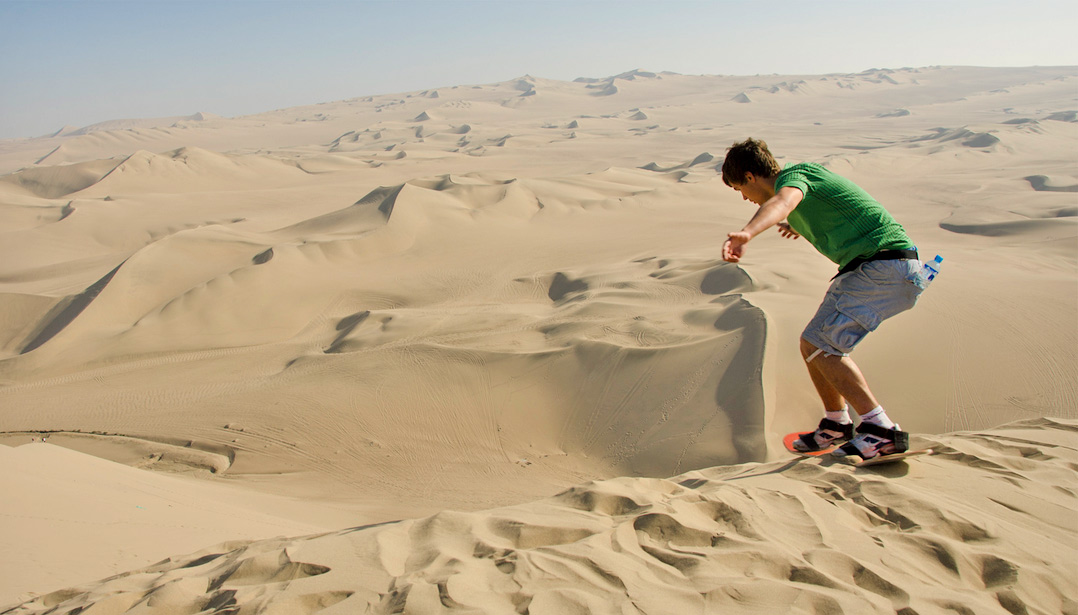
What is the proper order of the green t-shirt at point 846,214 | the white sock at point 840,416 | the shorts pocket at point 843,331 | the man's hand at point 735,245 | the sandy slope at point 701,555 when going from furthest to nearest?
the white sock at point 840,416, the shorts pocket at point 843,331, the green t-shirt at point 846,214, the man's hand at point 735,245, the sandy slope at point 701,555

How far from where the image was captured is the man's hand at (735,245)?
2111mm

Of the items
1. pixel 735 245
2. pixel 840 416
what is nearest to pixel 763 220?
pixel 735 245

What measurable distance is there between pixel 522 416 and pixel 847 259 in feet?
11.2

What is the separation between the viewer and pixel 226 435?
5766 mm

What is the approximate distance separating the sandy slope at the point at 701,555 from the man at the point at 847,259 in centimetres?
37

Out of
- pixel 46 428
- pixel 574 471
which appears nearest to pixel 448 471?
pixel 574 471

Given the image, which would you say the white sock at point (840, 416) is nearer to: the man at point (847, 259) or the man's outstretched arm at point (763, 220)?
the man at point (847, 259)

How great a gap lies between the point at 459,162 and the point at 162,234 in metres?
15.6

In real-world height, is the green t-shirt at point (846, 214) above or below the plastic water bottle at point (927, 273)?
above

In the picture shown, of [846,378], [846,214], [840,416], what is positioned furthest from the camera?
[840,416]

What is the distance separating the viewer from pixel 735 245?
7.04 feet

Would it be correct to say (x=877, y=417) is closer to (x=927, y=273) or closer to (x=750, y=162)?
(x=927, y=273)

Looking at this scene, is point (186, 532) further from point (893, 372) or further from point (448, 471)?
point (893, 372)

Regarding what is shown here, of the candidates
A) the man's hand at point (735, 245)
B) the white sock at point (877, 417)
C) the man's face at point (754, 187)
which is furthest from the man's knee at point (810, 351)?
the man's hand at point (735, 245)
